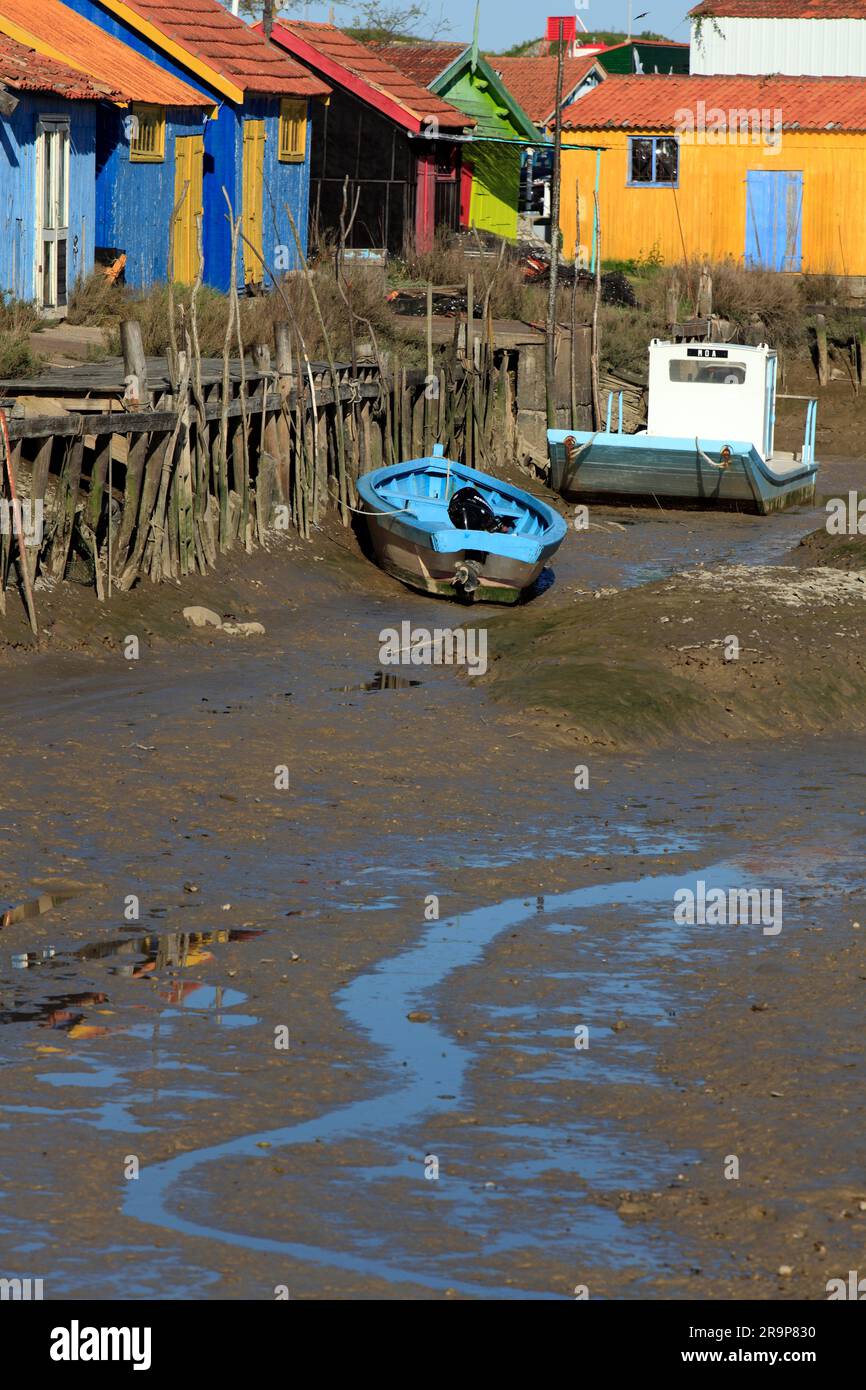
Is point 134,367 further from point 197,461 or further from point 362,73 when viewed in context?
point 362,73

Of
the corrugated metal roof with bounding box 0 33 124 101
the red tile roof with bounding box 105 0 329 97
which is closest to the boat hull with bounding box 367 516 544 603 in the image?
the corrugated metal roof with bounding box 0 33 124 101

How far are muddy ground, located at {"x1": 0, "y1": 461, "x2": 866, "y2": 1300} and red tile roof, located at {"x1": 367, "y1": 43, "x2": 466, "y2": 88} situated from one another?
1138 inches

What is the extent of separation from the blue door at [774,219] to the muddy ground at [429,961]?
81.0 feet

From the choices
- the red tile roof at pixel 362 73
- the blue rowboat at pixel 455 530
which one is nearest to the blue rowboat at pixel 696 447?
the blue rowboat at pixel 455 530

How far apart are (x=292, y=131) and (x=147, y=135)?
6.25m

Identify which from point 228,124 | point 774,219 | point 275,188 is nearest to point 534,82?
point 774,219

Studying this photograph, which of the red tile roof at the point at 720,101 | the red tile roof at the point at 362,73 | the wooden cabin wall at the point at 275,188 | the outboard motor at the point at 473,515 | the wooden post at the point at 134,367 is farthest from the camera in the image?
the red tile roof at the point at 720,101

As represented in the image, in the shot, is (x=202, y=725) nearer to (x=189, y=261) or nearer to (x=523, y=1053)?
(x=523, y=1053)

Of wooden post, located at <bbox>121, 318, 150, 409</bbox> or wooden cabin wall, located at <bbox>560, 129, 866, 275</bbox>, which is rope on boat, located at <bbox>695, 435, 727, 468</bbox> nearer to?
wooden post, located at <bbox>121, 318, 150, 409</bbox>

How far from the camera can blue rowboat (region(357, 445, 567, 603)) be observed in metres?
19.1

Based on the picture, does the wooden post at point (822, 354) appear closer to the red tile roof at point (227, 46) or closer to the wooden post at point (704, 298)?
the wooden post at point (704, 298)

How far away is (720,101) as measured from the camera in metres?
41.2

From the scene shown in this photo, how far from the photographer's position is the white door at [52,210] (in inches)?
952

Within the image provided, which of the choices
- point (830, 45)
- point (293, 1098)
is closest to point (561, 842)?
point (293, 1098)
